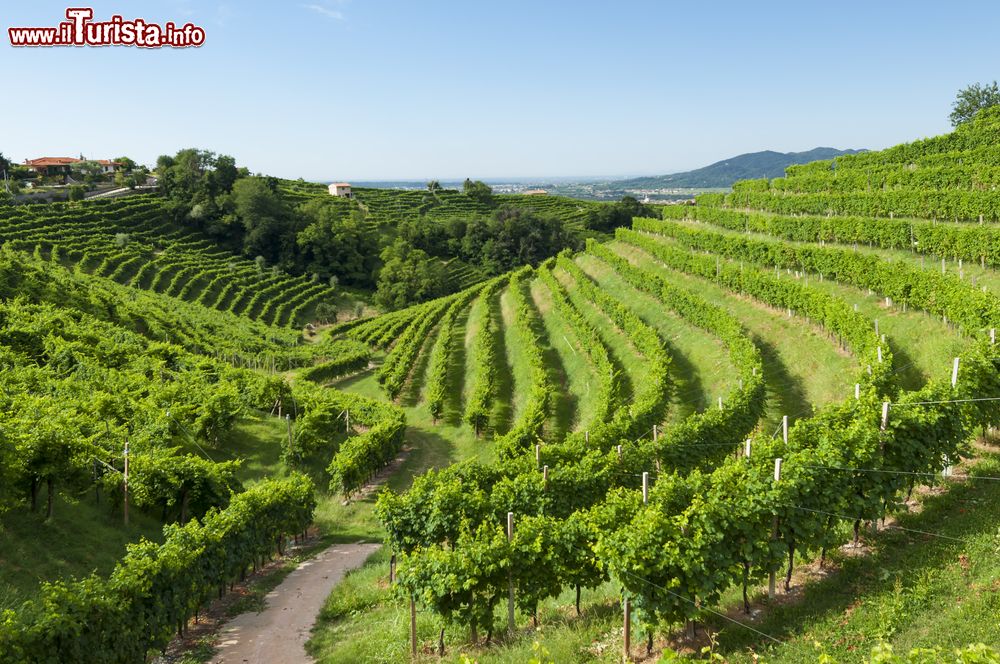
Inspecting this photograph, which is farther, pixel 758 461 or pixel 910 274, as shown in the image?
pixel 910 274

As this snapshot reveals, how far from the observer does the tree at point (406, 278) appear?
9144 cm

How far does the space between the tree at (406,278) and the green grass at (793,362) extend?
197ft

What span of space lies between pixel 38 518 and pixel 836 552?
71.6 feet

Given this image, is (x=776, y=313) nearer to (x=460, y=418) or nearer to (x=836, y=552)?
(x=460, y=418)

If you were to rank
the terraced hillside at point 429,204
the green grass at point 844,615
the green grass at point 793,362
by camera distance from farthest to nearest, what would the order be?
the terraced hillside at point 429,204 < the green grass at point 793,362 < the green grass at point 844,615

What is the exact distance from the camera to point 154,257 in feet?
263

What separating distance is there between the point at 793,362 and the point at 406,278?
72.3 metres

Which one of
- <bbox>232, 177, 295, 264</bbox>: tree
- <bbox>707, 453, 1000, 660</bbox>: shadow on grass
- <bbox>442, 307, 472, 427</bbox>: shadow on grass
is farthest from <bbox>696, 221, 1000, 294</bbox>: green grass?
<bbox>232, 177, 295, 264</bbox>: tree

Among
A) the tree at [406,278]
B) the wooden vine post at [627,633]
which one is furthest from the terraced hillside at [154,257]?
the wooden vine post at [627,633]

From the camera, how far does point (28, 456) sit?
16.3 meters

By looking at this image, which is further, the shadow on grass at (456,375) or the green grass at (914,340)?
the shadow on grass at (456,375)

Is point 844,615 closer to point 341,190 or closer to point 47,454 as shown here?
point 47,454

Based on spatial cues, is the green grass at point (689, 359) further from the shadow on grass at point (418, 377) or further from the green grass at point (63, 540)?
the green grass at point (63, 540)

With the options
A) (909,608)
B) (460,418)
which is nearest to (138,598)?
(909,608)
